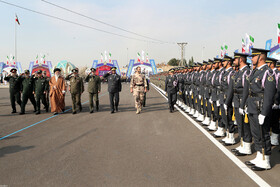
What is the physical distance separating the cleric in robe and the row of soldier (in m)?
6.41

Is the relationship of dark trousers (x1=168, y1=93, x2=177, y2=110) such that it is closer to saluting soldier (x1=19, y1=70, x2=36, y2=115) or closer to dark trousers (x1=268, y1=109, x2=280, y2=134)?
dark trousers (x1=268, y1=109, x2=280, y2=134)

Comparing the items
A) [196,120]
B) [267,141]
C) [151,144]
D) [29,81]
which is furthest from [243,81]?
[29,81]

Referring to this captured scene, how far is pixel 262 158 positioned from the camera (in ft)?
13.8

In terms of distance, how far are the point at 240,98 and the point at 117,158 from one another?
2.92 metres

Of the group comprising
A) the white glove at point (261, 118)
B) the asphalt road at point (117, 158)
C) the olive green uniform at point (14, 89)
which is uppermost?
the olive green uniform at point (14, 89)

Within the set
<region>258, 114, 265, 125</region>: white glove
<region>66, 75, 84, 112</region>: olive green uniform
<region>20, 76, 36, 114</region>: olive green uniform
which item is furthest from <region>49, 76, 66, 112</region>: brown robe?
<region>258, 114, 265, 125</region>: white glove

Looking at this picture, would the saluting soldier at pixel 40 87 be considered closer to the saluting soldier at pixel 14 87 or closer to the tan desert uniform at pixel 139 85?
the saluting soldier at pixel 14 87

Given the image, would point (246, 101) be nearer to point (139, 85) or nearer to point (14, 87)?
point (139, 85)

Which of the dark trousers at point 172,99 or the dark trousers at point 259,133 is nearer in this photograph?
the dark trousers at point 259,133

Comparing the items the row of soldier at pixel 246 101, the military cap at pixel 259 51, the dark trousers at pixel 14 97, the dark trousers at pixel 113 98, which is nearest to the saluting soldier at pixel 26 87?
the dark trousers at pixel 14 97

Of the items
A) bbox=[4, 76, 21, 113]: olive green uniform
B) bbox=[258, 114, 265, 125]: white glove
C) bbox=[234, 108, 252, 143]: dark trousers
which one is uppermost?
bbox=[4, 76, 21, 113]: olive green uniform

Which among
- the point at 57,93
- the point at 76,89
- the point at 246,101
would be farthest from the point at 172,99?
the point at 246,101

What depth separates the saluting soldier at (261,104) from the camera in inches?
160

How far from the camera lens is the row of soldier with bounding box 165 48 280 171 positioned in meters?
4.16
